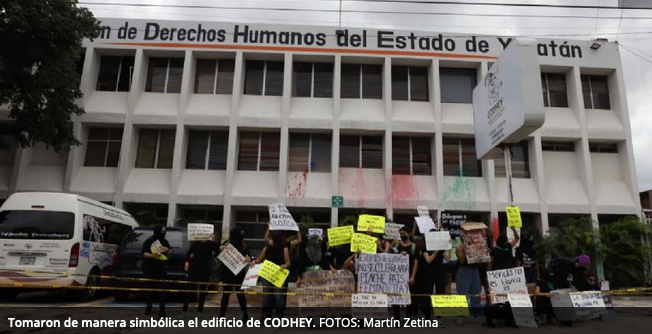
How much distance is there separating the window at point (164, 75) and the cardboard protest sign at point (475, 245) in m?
14.2

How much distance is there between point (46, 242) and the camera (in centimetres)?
929

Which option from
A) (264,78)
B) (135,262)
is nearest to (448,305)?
(135,262)

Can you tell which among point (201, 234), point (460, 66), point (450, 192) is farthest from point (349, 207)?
point (201, 234)

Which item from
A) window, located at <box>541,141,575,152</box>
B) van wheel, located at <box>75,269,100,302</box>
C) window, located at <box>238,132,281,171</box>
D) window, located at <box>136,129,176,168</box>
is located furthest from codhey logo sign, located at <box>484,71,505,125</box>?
window, located at <box>136,129,176,168</box>

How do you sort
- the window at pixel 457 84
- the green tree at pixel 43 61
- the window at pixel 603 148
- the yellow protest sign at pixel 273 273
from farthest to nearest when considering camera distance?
the window at pixel 603 148
the window at pixel 457 84
the green tree at pixel 43 61
the yellow protest sign at pixel 273 273

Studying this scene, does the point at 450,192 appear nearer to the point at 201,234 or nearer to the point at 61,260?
the point at 201,234

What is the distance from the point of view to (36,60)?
13.2 metres

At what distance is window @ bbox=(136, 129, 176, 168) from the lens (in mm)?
17797

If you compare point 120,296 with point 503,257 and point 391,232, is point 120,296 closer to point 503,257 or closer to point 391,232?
point 391,232

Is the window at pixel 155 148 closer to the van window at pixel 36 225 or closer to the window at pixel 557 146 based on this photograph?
the van window at pixel 36 225

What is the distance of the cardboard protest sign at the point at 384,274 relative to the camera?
7.54 meters

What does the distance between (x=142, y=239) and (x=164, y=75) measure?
34.2ft

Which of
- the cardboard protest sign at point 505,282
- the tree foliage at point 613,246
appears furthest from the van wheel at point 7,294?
the tree foliage at point 613,246

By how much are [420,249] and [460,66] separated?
12798mm
